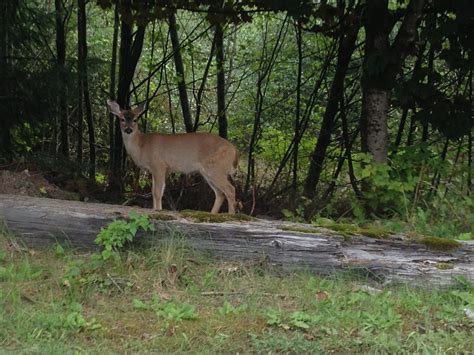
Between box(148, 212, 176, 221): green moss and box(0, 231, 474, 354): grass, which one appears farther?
box(148, 212, 176, 221): green moss

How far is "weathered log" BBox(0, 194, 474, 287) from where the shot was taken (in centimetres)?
609

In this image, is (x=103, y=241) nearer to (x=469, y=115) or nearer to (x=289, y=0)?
(x=289, y=0)

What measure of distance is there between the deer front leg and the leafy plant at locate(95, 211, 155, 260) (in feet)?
9.19

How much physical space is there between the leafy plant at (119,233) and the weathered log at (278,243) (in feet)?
0.58

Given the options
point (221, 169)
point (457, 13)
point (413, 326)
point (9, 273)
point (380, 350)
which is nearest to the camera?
point (380, 350)

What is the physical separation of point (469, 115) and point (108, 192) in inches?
208

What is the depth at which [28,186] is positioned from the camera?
944cm

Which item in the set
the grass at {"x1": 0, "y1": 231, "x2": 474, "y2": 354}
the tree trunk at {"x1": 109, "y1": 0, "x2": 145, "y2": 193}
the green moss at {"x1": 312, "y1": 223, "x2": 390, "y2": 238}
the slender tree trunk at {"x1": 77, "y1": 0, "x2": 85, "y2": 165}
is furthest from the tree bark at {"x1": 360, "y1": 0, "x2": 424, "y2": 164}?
the tree trunk at {"x1": 109, "y1": 0, "x2": 145, "y2": 193}

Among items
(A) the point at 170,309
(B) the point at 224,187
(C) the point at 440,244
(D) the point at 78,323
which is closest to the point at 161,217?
(A) the point at 170,309

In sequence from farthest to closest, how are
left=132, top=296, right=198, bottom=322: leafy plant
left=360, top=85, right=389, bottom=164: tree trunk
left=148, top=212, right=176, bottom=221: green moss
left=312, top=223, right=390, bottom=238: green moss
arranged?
1. left=360, top=85, right=389, bottom=164: tree trunk
2. left=148, top=212, right=176, bottom=221: green moss
3. left=312, top=223, right=390, bottom=238: green moss
4. left=132, top=296, right=198, bottom=322: leafy plant

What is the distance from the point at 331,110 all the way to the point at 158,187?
15.3 ft

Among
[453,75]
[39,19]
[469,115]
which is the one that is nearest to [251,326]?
[469,115]

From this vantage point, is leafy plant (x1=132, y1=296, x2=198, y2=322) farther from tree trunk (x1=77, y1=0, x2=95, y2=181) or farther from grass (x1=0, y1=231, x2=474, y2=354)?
tree trunk (x1=77, y1=0, x2=95, y2=181)

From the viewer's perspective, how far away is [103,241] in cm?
624
